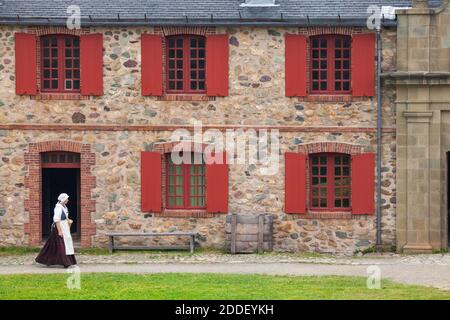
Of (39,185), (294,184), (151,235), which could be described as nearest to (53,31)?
(39,185)

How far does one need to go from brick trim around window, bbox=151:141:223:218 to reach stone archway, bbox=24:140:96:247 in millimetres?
1614

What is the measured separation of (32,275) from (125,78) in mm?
6633

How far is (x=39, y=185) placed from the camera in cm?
3048

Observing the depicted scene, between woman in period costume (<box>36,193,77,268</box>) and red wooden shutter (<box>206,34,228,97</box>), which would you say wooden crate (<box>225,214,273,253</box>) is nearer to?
red wooden shutter (<box>206,34,228,97</box>)

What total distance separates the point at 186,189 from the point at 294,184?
263cm

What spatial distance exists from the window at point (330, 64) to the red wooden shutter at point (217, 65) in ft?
6.88

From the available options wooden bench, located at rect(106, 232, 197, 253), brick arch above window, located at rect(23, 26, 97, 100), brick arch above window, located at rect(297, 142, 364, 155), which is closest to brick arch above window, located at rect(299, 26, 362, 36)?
brick arch above window, located at rect(297, 142, 364, 155)

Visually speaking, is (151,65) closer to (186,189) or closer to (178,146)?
(178,146)

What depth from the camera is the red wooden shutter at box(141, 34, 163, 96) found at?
30094 mm

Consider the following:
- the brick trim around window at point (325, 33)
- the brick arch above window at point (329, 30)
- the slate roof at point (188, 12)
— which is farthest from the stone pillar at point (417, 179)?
the slate roof at point (188, 12)

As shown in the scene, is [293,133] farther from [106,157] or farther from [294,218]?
[106,157]

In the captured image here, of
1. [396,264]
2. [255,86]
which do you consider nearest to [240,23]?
[255,86]

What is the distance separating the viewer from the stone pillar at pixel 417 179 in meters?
29.8

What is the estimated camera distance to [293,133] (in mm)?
30172
